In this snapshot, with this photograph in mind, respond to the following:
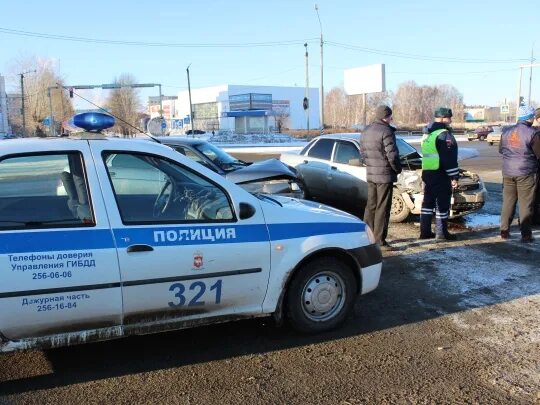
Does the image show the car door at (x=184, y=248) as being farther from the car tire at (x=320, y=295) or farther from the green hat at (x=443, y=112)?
the green hat at (x=443, y=112)

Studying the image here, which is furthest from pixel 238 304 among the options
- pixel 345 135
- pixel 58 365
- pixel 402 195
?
pixel 345 135

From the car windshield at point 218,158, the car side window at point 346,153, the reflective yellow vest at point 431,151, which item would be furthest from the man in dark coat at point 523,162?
the car windshield at point 218,158

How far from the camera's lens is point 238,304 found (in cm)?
405

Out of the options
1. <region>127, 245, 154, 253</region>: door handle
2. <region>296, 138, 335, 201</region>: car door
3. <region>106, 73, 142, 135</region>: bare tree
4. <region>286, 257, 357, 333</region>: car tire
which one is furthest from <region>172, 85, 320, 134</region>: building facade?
<region>127, 245, 154, 253</region>: door handle

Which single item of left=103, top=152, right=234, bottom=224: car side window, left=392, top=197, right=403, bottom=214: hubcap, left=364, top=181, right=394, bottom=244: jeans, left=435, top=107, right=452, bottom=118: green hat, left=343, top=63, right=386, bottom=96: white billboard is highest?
left=343, top=63, right=386, bottom=96: white billboard

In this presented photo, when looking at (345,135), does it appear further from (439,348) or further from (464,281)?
(439,348)

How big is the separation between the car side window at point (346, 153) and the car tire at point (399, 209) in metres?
0.95

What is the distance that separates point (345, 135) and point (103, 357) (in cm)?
717

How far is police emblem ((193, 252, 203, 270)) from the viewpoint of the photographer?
12.3 feet

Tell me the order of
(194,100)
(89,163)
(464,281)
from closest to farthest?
(89,163) → (464,281) → (194,100)

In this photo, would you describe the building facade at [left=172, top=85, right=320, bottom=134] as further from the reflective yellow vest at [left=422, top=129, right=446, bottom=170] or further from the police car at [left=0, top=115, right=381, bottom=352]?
the police car at [left=0, top=115, right=381, bottom=352]

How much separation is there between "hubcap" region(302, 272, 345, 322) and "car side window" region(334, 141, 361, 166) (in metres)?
5.18

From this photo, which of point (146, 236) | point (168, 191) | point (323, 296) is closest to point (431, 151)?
point (323, 296)

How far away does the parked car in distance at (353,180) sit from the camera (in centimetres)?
881
